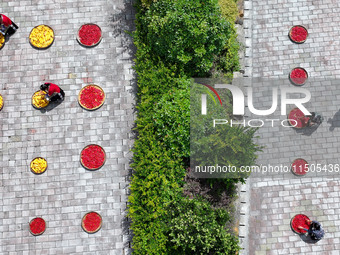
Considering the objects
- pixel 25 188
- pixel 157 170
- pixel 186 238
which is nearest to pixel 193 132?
pixel 157 170

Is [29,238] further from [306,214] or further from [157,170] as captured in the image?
[306,214]

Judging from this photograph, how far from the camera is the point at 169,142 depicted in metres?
15.3

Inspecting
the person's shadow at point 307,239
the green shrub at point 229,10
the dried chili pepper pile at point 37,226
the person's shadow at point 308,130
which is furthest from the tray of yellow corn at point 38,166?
the person's shadow at point 307,239

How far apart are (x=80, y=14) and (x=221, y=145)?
10.2 m

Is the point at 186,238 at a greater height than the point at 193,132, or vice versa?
the point at 193,132

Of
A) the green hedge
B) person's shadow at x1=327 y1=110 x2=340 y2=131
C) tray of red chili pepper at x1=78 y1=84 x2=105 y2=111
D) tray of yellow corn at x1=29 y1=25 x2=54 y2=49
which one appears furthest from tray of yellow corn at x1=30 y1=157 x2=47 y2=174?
person's shadow at x1=327 y1=110 x2=340 y2=131

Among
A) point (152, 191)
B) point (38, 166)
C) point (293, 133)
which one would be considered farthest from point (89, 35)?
point (293, 133)

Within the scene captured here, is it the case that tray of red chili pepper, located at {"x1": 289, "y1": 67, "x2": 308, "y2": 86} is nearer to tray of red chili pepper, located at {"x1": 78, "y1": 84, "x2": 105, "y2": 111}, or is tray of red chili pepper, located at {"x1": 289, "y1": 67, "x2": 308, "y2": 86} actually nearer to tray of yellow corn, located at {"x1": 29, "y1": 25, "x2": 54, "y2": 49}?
tray of red chili pepper, located at {"x1": 78, "y1": 84, "x2": 105, "y2": 111}

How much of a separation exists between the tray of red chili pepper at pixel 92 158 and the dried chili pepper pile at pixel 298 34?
11.4 m

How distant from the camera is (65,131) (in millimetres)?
17359

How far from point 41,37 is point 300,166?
14.5 metres

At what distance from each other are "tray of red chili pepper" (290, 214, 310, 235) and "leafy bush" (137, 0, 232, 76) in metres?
8.22

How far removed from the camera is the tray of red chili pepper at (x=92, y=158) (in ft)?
55.9

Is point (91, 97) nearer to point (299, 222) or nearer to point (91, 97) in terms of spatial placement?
point (91, 97)
